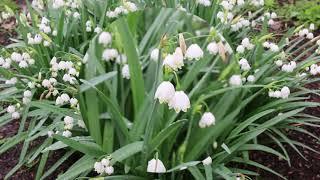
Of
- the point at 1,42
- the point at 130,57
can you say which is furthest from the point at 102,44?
the point at 1,42

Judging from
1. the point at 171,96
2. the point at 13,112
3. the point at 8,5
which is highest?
the point at 8,5

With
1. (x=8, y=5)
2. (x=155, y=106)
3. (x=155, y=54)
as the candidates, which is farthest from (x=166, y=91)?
(x=8, y=5)

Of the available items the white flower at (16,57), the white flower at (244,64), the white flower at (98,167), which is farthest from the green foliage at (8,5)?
the white flower at (98,167)

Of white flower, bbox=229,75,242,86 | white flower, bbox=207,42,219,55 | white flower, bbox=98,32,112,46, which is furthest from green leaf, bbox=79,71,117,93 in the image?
white flower, bbox=229,75,242,86

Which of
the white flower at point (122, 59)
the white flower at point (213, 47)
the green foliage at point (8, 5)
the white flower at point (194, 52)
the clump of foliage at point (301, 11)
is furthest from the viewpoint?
the green foliage at point (8, 5)

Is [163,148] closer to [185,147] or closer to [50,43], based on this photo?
[185,147]

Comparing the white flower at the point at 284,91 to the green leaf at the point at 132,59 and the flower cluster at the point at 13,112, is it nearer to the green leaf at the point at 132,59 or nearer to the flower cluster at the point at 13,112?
the green leaf at the point at 132,59

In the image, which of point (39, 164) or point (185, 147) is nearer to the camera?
point (185, 147)

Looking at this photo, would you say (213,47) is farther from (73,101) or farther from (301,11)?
(301,11)
